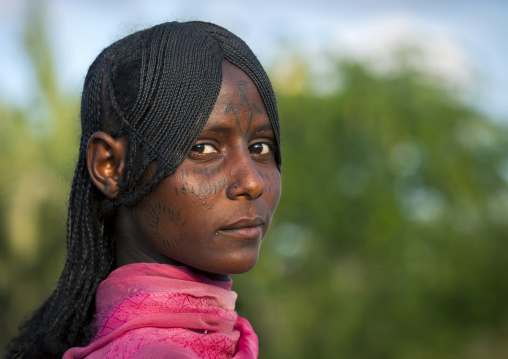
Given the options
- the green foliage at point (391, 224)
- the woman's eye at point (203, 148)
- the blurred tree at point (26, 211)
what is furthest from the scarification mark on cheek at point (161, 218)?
the green foliage at point (391, 224)

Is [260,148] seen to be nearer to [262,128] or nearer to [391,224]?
[262,128]

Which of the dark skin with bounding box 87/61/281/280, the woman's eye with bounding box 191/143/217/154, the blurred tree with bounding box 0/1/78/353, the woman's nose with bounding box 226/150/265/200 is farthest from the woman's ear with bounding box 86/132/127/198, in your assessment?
the blurred tree with bounding box 0/1/78/353

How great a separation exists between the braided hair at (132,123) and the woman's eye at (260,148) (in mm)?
63

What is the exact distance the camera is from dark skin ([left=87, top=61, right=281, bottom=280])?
229 cm

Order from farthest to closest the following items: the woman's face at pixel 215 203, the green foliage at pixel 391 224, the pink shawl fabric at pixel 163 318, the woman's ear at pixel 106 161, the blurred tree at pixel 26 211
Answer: the green foliage at pixel 391 224 < the blurred tree at pixel 26 211 < the woman's ear at pixel 106 161 < the woman's face at pixel 215 203 < the pink shawl fabric at pixel 163 318

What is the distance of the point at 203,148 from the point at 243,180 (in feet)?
0.67

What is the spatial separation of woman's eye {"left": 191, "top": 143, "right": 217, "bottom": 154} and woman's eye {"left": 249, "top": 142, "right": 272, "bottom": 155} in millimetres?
211

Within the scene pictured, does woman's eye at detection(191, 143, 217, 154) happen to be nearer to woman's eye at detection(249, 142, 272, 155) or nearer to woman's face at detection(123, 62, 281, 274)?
woman's face at detection(123, 62, 281, 274)

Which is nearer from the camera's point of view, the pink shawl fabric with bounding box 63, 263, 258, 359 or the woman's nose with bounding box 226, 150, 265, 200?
the pink shawl fabric with bounding box 63, 263, 258, 359

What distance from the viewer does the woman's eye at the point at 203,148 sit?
235cm

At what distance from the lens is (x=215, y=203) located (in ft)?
7.48

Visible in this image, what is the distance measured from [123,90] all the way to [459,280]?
56.9 feet

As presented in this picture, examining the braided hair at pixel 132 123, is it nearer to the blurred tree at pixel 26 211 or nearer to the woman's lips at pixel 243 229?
the woman's lips at pixel 243 229

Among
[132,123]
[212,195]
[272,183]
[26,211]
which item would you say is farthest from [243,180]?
[26,211]
